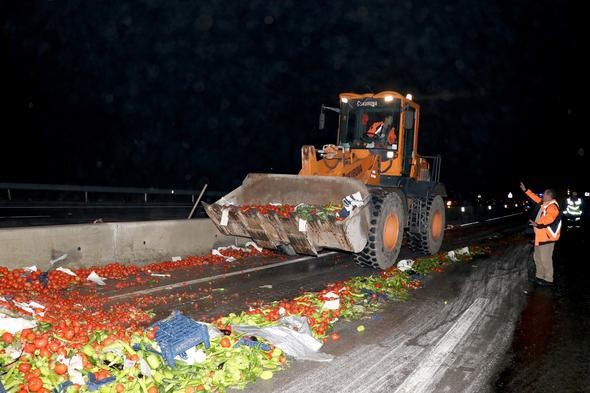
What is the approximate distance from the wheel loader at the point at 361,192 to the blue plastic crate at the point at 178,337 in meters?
3.84

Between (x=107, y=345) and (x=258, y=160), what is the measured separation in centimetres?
5601

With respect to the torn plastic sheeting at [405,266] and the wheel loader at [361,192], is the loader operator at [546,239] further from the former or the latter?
the wheel loader at [361,192]

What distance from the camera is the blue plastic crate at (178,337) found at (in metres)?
3.90

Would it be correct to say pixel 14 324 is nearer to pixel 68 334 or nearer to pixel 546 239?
pixel 68 334

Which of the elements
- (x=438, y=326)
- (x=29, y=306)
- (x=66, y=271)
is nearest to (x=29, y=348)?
→ (x=29, y=306)

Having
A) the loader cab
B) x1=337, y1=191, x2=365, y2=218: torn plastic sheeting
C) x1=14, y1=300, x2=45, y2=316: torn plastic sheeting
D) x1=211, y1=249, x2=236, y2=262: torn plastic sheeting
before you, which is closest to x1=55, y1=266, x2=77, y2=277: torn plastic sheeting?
x1=14, y1=300, x2=45, y2=316: torn plastic sheeting

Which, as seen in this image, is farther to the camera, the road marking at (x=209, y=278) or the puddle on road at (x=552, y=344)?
the road marking at (x=209, y=278)

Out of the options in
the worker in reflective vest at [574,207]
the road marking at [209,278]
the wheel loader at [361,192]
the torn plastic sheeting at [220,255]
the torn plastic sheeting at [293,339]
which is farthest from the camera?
the worker in reflective vest at [574,207]

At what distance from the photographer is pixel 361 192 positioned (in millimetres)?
8344

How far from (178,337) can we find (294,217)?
166 inches

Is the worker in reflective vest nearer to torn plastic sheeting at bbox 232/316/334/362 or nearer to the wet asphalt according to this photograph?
the wet asphalt

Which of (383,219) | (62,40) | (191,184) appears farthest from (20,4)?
(383,219)

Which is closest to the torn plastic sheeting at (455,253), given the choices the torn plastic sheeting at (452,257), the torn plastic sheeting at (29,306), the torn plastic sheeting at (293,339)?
the torn plastic sheeting at (452,257)

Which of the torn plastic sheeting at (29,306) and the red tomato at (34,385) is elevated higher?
the red tomato at (34,385)
